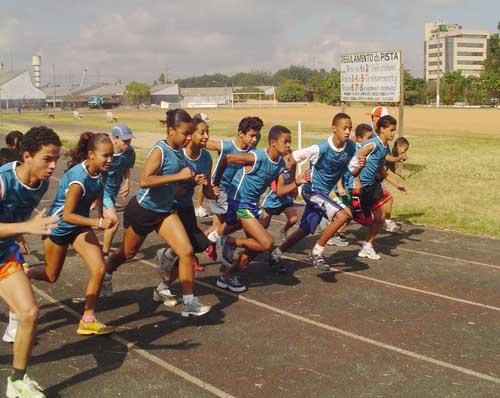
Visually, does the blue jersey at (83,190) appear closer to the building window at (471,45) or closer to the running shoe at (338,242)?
the running shoe at (338,242)

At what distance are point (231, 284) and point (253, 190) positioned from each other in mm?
1109

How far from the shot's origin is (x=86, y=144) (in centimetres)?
605

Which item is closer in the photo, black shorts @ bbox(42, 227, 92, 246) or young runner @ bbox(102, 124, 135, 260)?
black shorts @ bbox(42, 227, 92, 246)

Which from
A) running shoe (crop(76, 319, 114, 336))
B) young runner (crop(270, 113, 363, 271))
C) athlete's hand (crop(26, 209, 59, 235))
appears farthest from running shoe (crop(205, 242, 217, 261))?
athlete's hand (crop(26, 209, 59, 235))

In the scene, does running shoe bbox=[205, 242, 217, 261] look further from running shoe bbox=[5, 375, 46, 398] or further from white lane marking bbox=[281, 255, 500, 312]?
running shoe bbox=[5, 375, 46, 398]

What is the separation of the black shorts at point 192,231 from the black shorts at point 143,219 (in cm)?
57

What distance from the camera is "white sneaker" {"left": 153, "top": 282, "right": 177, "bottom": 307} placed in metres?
6.61

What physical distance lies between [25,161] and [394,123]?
5182 mm

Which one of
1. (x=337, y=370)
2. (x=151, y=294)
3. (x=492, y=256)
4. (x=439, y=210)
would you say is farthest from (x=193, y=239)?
(x=439, y=210)

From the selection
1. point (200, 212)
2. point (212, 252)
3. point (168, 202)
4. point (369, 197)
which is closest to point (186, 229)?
point (168, 202)

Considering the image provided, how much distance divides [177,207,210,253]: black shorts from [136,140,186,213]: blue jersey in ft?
1.95

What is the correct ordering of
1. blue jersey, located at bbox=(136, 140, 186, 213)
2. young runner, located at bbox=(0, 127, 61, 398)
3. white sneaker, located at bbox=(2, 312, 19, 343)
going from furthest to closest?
blue jersey, located at bbox=(136, 140, 186, 213)
white sneaker, located at bbox=(2, 312, 19, 343)
young runner, located at bbox=(0, 127, 61, 398)

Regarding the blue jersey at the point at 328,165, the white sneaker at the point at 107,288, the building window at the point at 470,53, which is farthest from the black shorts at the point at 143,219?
the building window at the point at 470,53

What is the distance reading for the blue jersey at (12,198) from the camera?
14.7 ft
